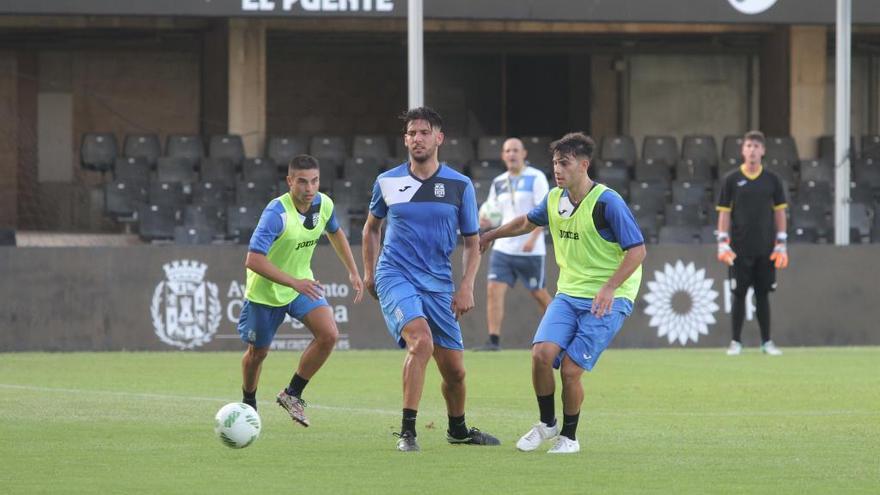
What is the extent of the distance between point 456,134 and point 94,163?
356 inches

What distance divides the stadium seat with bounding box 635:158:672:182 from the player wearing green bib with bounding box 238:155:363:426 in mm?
16369

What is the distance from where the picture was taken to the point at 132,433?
10.9 m

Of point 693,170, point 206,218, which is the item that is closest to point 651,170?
point 693,170

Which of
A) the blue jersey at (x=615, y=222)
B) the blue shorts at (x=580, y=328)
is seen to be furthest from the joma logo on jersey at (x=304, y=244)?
the blue jersey at (x=615, y=222)

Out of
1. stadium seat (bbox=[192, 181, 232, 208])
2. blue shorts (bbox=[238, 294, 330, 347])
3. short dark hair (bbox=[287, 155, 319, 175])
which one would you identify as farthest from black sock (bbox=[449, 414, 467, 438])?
stadium seat (bbox=[192, 181, 232, 208])

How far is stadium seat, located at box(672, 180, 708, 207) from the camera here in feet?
85.2

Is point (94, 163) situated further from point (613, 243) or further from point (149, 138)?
point (613, 243)

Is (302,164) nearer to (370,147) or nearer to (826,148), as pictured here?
(370,147)

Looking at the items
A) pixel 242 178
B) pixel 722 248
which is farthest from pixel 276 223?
pixel 242 178

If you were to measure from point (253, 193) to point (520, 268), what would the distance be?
7013 mm

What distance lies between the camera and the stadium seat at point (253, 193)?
2417cm

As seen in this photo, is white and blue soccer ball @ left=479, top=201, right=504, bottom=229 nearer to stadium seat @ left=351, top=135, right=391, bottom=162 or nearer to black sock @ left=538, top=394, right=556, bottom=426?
black sock @ left=538, top=394, right=556, bottom=426

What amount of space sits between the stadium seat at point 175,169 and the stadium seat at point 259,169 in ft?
2.65

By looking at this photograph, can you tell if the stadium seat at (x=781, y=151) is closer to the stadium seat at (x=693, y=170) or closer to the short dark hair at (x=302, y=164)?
the stadium seat at (x=693, y=170)
